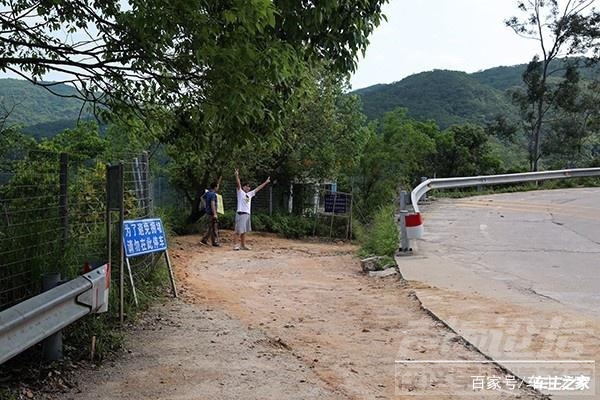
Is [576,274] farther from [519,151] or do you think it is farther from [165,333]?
[519,151]

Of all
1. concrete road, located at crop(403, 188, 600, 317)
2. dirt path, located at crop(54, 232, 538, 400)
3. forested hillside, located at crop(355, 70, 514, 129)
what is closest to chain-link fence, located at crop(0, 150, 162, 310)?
dirt path, located at crop(54, 232, 538, 400)

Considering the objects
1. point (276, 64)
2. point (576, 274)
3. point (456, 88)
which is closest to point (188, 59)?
point (276, 64)

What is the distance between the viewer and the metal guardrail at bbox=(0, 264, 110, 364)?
143 inches

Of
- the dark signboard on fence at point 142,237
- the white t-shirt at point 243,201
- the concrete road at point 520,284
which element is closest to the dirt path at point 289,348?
the concrete road at point 520,284

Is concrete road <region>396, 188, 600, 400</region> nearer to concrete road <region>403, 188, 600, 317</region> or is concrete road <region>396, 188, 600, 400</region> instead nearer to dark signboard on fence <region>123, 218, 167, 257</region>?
concrete road <region>403, 188, 600, 317</region>

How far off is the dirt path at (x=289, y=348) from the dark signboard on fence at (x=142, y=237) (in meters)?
0.74

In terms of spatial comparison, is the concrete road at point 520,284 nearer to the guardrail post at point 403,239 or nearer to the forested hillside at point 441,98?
the guardrail post at point 403,239

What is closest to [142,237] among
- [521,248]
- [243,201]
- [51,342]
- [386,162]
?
[51,342]

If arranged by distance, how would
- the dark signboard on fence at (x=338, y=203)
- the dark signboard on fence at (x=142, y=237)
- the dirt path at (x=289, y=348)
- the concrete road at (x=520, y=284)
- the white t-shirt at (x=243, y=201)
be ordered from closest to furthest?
the dirt path at (x=289, y=348)
the concrete road at (x=520, y=284)
the dark signboard on fence at (x=142, y=237)
the white t-shirt at (x=243, y=201)
the dark signboard on fence at (x=338, y=203)

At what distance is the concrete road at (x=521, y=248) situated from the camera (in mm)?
7738

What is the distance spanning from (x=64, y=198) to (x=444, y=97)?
187ft

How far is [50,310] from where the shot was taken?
4180mm

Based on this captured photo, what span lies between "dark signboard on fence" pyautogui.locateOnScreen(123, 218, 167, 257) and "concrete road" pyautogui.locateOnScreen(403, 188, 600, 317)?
12.1 feet

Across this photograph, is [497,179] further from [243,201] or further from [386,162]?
[243,201]
